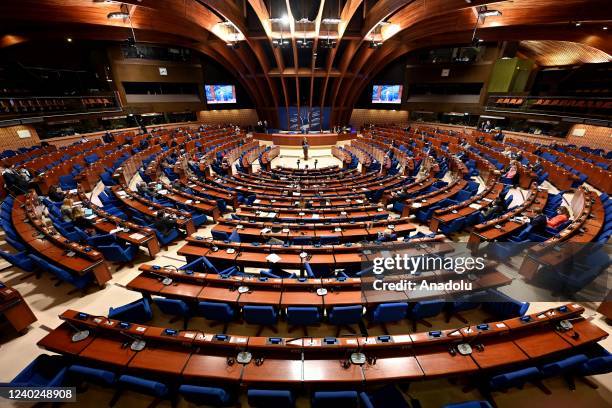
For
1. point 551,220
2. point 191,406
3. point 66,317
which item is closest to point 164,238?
point 66,317

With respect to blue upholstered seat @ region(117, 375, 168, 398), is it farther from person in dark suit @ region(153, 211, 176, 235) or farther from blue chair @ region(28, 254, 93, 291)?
person in dark suit @ region(153, 211, 176, 235)

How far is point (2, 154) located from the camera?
15.5 meters

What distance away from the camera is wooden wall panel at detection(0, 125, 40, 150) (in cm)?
1662

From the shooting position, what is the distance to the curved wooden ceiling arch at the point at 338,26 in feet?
43.5

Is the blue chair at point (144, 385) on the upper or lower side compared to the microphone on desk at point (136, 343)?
upper

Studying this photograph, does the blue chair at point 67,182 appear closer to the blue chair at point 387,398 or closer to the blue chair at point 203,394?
the blue chair at point 203,394

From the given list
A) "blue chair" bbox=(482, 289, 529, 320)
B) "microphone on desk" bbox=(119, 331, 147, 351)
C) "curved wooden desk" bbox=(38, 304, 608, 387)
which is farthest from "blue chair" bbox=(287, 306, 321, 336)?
"blue chair" bbox=(482, 289, 529, 320)

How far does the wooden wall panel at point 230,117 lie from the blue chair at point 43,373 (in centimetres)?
3021

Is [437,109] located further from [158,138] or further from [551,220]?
[158,138]

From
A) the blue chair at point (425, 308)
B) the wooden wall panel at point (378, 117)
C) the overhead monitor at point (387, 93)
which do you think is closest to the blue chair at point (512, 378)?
the blue chair at point (425, 308)

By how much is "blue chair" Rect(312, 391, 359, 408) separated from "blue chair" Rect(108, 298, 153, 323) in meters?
4.22

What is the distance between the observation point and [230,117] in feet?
107

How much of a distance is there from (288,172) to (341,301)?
41.6 ft

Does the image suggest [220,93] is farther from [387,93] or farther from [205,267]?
[205,267]
